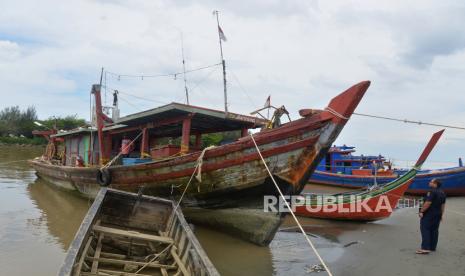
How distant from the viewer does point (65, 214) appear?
11.7 metres

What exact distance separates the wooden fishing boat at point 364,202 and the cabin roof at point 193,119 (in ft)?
9.35

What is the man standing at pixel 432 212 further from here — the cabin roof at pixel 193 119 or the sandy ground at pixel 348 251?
the cabin roof at pixel 193 119

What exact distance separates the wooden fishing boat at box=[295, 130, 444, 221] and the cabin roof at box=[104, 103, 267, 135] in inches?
112

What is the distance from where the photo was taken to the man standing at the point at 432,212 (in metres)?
6.86

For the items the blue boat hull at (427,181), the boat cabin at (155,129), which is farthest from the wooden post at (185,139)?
the blue boat hull at (427,181)

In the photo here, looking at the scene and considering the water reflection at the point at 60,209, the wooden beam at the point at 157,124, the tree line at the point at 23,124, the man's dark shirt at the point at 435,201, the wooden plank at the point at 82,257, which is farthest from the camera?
the tree line at the point at 23,124

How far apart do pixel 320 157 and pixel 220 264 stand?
2.97 m

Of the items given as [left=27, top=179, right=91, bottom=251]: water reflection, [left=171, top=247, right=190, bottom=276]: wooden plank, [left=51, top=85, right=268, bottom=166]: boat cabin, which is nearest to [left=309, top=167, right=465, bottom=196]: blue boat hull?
[left=51, top=85, right=268, bottom=166]: boat cabin

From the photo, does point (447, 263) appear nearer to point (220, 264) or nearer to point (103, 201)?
point (220, 264)

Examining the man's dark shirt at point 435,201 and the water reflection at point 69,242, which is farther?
the man's dark shirt at point 435,201

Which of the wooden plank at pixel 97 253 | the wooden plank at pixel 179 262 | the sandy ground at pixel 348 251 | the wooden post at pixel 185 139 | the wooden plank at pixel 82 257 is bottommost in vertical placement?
the sandy ground at pixel 348 251

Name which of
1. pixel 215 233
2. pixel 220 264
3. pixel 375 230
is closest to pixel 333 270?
pixel 220 264

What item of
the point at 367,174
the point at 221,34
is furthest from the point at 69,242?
the point at 367,174

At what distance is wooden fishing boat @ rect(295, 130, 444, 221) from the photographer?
10.2 meters
